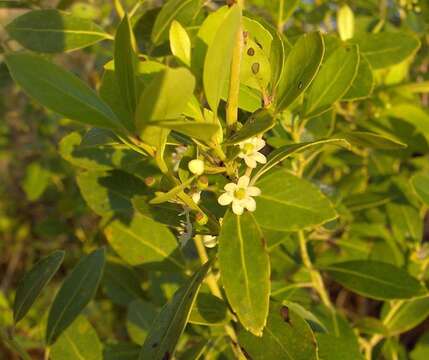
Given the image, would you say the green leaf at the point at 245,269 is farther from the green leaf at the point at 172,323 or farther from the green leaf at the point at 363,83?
the green leaf at the point at 363,83

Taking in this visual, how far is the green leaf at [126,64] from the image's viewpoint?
29.5 inches

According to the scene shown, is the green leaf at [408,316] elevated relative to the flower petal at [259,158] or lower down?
lower down

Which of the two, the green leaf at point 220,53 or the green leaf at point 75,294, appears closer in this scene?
the green leaf at point 220,53

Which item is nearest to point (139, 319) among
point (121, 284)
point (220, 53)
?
point (121, 284)

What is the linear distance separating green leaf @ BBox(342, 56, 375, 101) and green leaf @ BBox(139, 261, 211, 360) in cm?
47

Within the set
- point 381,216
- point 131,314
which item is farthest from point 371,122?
point 131,314

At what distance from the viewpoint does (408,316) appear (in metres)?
1.49

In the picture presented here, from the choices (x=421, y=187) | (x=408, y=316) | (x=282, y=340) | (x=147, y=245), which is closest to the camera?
(x=282, y=340)

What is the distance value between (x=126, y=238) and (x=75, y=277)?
165 mm

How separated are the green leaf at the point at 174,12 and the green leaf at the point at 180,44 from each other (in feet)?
0.64

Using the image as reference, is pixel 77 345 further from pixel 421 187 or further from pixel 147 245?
pixel 421 187

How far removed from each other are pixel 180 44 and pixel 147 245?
0.57 metres

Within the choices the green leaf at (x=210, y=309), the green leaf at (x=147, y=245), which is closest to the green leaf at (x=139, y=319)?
the green leaf at (x=147, y=245)

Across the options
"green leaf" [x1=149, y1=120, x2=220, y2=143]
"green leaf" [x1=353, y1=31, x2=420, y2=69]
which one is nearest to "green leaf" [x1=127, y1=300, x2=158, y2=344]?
"green leaf" [x1=353, y1=31, x2=420, y2=69]
